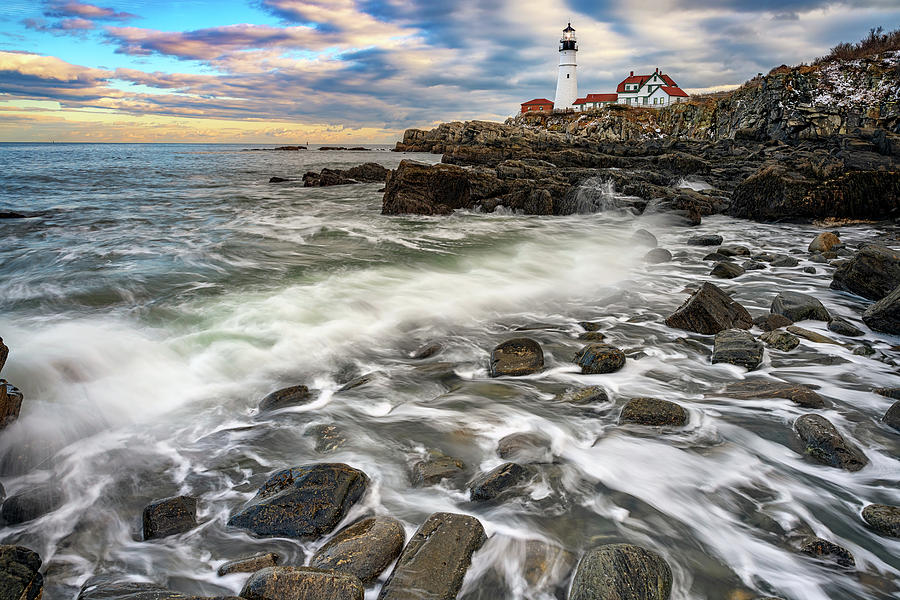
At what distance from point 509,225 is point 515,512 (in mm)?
10528

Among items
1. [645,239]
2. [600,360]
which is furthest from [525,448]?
[645,239]

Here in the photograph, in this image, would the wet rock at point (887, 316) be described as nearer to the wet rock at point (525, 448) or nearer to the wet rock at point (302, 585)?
the wet rock at point (525, 448)

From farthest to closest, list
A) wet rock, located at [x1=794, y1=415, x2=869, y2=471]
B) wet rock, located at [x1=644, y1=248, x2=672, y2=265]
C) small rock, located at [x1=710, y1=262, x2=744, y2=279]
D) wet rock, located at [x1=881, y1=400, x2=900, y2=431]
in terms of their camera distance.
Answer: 1. wet rock, located at [x1=644, y1=248, x2=672, y2=265]
2. small rock, located at [x1=710, y1=262, x2=744, y2=279]
3. wet rock, located at [x1=881, y1=400, x2=900, y2=431]
4. wet rock, located at [x1=794, y1=415, x2=869, y2=471]

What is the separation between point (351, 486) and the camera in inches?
105

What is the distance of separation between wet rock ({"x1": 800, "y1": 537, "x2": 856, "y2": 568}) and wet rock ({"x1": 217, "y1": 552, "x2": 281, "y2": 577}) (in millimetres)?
2555

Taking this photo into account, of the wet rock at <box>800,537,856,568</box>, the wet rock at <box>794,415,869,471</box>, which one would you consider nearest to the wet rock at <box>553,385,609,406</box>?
the wet rock at <box>794,415,869,471</box>

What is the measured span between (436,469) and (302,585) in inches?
50.3

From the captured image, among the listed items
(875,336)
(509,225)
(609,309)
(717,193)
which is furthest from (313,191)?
(875,336)

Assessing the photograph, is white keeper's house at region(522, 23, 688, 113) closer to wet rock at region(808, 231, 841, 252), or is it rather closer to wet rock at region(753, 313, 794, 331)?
wet rock at region(808, 231, 841, 252)

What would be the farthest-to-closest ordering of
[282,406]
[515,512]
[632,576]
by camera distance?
[282,406] → [515,512] → [632,576]

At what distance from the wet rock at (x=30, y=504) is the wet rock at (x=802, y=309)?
266 inches

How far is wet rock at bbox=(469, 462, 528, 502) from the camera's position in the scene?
2.67m

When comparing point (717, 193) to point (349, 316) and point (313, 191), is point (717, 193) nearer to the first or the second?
point (349, 316)

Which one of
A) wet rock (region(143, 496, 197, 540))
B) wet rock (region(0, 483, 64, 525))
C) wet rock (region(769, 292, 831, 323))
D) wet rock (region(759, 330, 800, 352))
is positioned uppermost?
wet rock (region(769, 292, 831, 323))
